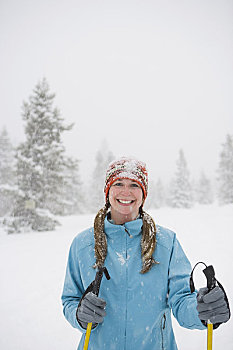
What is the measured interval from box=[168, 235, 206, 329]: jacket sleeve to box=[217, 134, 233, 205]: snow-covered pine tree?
33600mm

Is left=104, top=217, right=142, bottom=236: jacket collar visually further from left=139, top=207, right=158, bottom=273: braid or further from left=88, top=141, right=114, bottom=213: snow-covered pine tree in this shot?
left=88, top=141, right=114, bottom=213: snow-covered pine tree

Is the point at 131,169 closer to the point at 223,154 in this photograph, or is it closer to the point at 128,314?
the point at 128,314

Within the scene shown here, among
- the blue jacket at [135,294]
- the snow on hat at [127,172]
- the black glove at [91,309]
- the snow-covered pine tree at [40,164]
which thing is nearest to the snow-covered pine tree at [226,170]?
the snow-covered pine tree at [40,164]

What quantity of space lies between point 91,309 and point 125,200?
1.03 meters

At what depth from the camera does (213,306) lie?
1720 millimetres

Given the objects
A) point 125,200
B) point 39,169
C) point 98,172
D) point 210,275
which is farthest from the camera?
point 98,172

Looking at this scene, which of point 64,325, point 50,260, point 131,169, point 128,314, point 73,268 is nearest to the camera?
point 128,314

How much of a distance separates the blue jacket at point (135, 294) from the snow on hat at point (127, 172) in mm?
498

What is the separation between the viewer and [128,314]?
6.71 feet

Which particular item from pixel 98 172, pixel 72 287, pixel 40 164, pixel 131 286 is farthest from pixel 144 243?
pixel 98 172

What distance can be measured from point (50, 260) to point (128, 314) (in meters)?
6.28

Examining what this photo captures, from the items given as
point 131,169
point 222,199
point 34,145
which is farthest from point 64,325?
point 222,199

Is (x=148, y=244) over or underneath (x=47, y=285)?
over

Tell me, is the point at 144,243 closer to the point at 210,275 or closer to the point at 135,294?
the point at 135,294
